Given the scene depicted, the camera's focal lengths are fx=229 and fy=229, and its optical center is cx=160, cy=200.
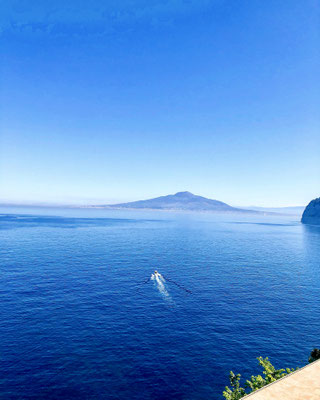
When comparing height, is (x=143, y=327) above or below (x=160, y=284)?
below

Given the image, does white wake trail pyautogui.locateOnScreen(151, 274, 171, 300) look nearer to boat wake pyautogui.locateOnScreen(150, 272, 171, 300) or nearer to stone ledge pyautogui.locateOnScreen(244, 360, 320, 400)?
boat wake pyautogui.locateOnScreen(150, 272, 171, 300)

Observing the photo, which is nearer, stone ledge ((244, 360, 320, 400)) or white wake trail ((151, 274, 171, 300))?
stone ledge ((244, 360, 320, 400))

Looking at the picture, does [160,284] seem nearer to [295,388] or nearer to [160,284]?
[160,284]

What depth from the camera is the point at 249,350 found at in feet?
135

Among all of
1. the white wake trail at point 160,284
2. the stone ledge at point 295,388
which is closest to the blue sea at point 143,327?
the white wake trail at point 160,284

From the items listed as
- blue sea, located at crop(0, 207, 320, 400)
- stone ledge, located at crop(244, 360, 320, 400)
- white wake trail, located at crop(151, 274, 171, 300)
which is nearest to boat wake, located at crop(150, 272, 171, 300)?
white wake trail, located at crop(151, 274, 171, 300)

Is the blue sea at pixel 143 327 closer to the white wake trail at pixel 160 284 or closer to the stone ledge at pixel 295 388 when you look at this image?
the white wake trail at pixel 160 284

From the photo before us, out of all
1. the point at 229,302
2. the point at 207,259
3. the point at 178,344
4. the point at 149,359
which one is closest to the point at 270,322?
the point at 229,302

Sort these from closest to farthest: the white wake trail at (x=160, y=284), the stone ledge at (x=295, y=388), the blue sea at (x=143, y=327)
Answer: the stone ledge at (x=295, y=388)
the blue sea at (x=143, y=327)
the white wake trail at (x=160, y=284)

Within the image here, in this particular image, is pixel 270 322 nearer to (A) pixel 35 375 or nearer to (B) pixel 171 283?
(B) pixel 171 283

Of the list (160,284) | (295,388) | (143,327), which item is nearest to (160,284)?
(160,284)

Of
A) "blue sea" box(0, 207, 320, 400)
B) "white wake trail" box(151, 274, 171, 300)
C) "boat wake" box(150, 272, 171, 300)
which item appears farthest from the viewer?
"boat wake" box(150, 272, 171, 300)

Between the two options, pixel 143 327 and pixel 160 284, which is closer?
pixel 143 327

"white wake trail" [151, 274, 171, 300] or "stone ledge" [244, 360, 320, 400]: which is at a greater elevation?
"stone ledge" [244, 360, 320, 400]
